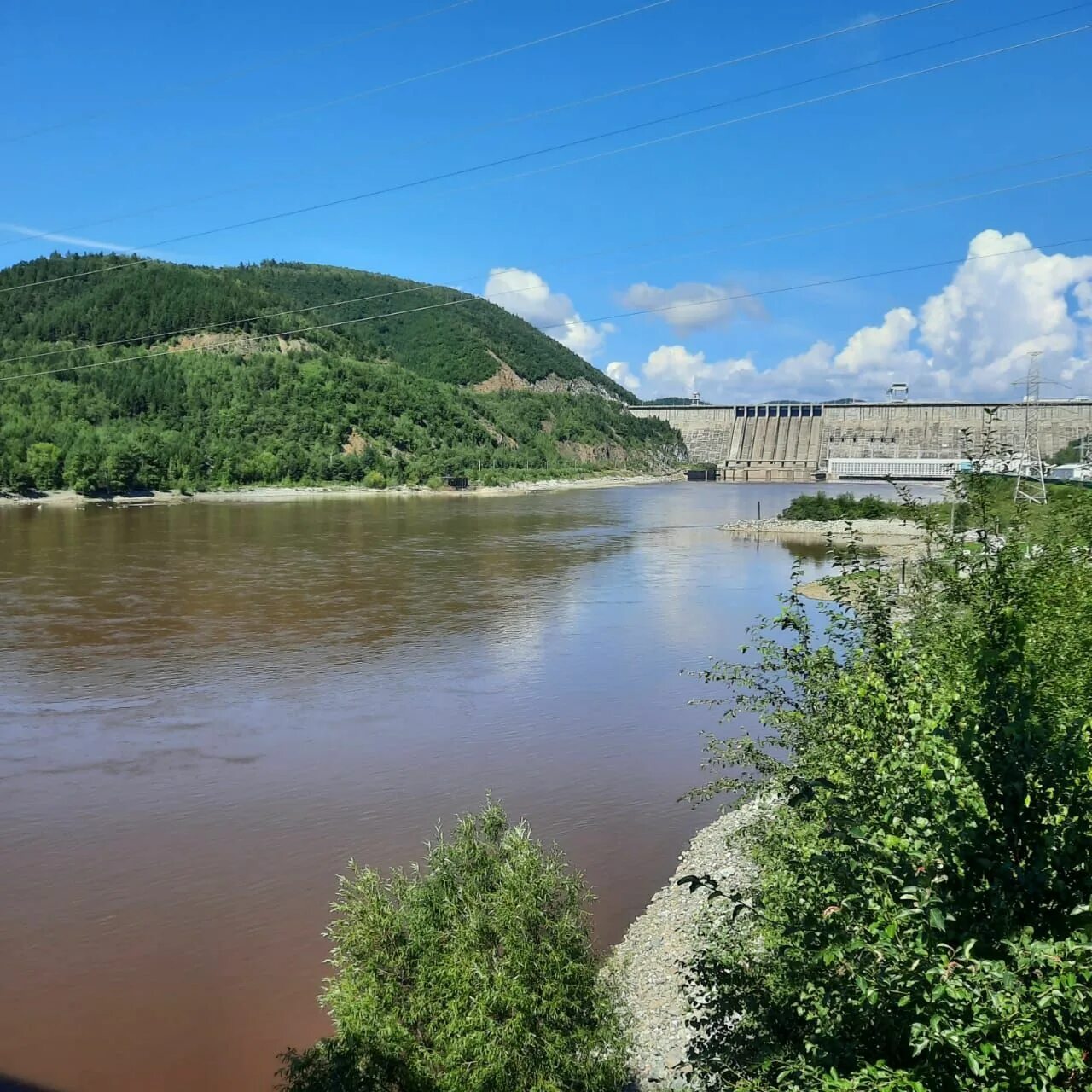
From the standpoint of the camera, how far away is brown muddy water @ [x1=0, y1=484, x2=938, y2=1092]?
885cm

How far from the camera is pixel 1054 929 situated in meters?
3.19

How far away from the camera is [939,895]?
10.7 ft

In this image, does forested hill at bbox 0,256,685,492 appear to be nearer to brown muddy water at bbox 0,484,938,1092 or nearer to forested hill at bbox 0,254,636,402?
forested hill at bbox 0,254,636,402

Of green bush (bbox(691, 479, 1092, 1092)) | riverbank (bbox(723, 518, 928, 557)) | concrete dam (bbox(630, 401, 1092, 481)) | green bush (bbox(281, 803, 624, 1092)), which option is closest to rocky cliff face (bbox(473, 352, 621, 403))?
concrete dam (bbox(630, 401, 1092, 481))

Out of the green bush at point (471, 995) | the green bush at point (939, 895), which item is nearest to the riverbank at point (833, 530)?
the green bush at point (471, 995)

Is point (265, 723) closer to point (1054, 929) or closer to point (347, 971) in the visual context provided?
point (347, 971)

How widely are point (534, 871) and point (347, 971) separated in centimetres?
147

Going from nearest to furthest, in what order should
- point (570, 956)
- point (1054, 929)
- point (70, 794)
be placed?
point (1054, 929) → point (570, 956) → point (70, 794)

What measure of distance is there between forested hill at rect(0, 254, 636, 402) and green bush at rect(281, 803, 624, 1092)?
348 feet

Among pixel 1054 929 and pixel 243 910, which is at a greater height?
pixel 1054 929

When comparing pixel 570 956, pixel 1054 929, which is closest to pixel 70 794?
pixel 570 956

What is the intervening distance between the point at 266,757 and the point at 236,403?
293 feet

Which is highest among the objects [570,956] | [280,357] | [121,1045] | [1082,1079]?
[280,357]

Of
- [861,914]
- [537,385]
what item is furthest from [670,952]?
[537,385]
